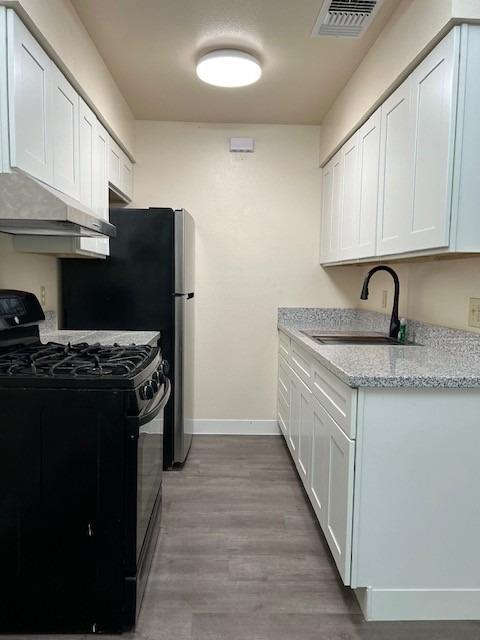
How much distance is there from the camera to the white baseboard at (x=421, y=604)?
1.70 m

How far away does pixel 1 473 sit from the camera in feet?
5.17

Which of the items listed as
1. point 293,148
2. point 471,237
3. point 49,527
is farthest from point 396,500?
point 293,148

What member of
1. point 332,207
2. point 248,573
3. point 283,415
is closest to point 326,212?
point 332,207

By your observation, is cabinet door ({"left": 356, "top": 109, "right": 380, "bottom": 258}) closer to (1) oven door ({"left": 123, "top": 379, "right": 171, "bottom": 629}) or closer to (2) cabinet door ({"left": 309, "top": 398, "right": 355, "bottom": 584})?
(2) cabinet door ({"left": 309, "top": 398, "right": 355, "bottom": 584})

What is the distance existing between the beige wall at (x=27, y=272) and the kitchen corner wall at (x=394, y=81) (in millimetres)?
2026

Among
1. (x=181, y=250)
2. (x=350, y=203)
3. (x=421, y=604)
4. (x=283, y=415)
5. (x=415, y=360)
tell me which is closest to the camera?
(x=421, y=604)

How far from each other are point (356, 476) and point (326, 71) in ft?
7.59

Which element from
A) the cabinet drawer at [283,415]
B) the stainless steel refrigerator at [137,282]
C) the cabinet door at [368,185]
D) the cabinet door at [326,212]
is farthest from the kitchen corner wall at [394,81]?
the stainless steel refrigerator at [137,282]

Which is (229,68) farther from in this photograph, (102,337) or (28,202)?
(102,337)

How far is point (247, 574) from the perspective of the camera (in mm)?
2012

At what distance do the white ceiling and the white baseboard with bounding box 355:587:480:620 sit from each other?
7.96 feet

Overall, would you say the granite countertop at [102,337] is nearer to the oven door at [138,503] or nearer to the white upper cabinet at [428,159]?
the oven door at [138,503]

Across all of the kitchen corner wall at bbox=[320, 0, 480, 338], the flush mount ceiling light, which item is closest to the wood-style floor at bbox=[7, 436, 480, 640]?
the kitchen corner wall at bbox=[320, 0, 480, 338]

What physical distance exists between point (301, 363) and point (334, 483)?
96cm
